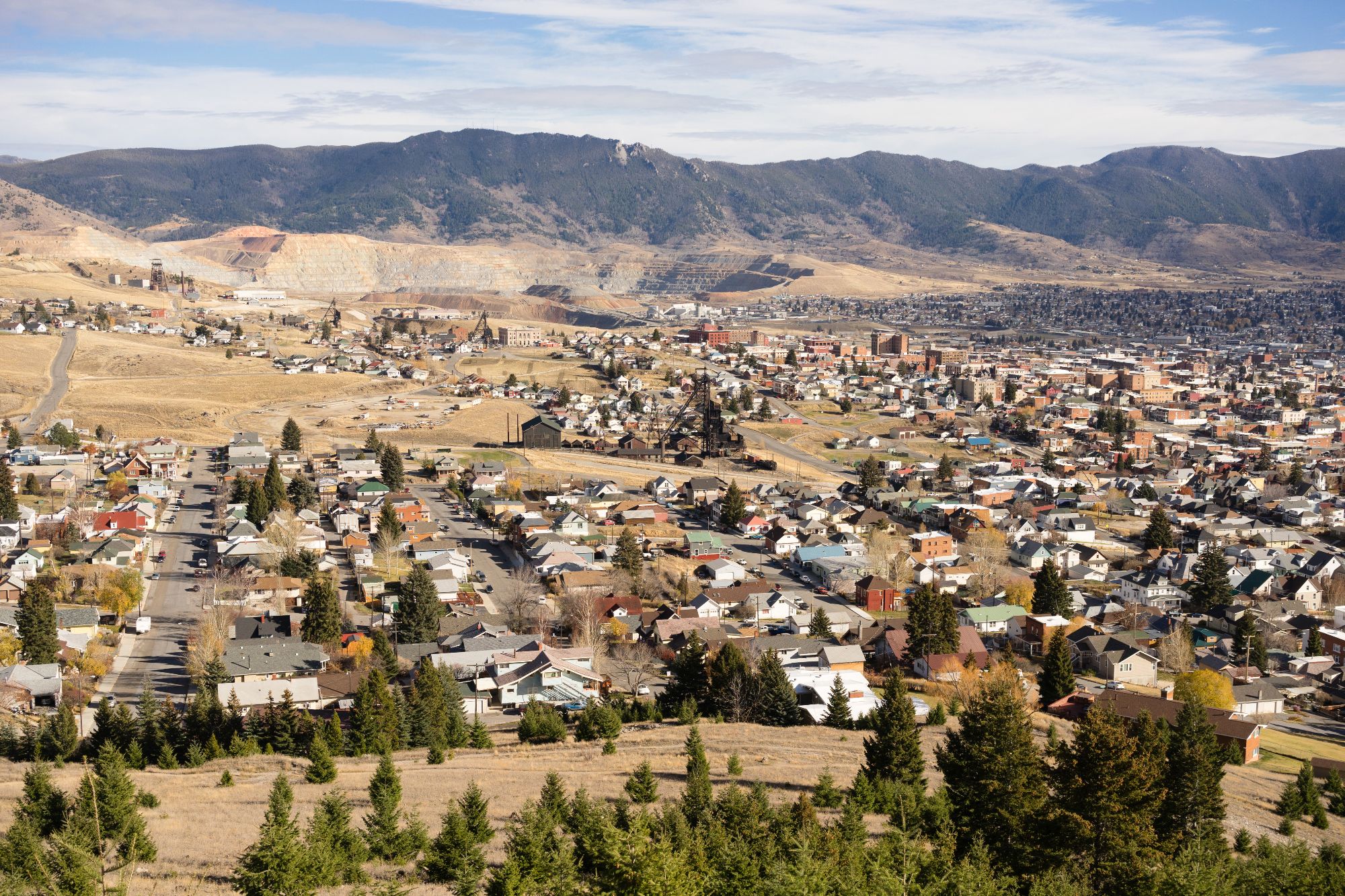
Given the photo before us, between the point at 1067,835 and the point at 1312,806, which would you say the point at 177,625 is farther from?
the point at 1312,806

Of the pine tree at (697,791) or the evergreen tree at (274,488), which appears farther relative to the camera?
the evergreen tree at (274,488)

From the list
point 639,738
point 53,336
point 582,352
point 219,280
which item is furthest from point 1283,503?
point 219,280

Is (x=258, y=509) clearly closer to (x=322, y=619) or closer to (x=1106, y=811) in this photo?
(x=322, y=619)

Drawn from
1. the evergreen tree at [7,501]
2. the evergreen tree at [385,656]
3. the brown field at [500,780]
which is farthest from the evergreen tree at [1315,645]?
the evergreen tree at [7,501]

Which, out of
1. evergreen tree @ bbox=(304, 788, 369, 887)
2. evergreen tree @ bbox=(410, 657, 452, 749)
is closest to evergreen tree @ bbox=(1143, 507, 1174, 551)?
evergreen tree @ bbox=(410, 657, 452, 749)

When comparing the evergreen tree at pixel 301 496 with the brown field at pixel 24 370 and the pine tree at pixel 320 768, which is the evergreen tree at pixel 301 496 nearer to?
the pine tree at pixel 320 768

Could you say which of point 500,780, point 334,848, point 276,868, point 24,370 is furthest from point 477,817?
point 24,370

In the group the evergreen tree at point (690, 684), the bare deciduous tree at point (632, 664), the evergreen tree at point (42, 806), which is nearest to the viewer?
the evergreen tree at point (42, 806)
